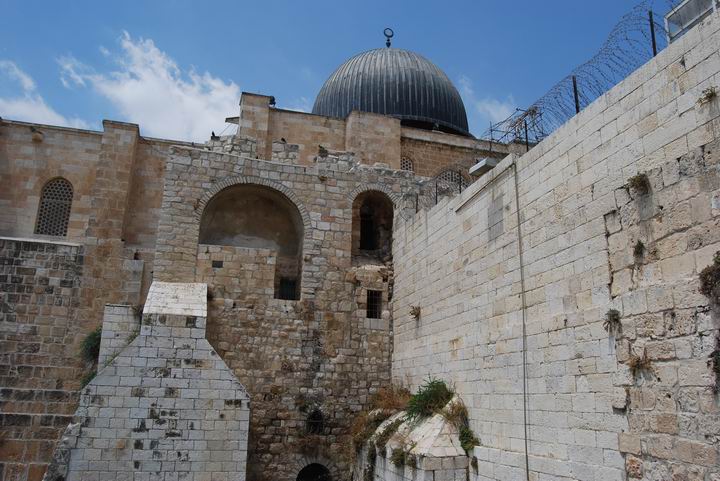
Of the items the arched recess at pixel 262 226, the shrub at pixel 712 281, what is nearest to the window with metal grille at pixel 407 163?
the arched recess at pixel 262 226

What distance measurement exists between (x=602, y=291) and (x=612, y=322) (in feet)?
1.31

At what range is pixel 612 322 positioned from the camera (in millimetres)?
6660

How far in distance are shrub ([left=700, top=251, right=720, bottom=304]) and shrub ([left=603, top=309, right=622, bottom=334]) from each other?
3.63 feet

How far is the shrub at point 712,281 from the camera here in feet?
17.8

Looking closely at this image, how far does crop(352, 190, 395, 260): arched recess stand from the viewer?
1438cm

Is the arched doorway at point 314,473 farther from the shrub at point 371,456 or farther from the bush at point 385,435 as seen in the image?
the bush at point 385,435

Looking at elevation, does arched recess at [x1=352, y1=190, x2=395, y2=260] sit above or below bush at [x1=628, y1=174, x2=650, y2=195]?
above

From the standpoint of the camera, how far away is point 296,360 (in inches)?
496

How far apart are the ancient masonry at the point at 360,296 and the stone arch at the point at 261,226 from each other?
5 cm

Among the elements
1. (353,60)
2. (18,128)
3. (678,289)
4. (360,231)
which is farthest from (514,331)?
(353,60)

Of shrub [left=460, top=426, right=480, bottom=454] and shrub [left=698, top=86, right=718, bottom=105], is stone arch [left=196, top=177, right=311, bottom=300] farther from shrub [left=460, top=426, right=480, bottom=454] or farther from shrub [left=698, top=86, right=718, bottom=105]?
shrub [left=698, top=86, right=718, bottom=105]

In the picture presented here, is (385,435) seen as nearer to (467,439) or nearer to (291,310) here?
(467,439)

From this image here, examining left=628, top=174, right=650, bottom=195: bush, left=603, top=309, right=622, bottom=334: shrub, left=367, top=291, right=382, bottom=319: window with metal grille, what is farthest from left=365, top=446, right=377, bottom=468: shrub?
left=628, top=174, right=650, bottom=195: bush

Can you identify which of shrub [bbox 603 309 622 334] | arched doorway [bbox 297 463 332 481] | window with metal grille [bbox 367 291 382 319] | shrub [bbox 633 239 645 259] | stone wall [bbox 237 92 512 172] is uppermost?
stone wall [bbox 237 92 512 172]
